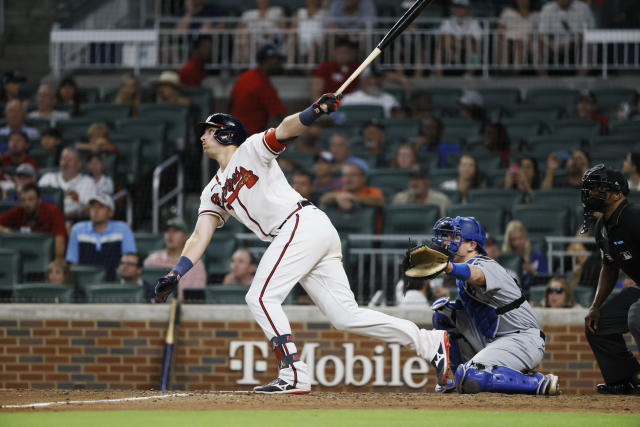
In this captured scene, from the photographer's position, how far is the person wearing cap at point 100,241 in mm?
9836

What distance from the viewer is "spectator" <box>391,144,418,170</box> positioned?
11.4 metres

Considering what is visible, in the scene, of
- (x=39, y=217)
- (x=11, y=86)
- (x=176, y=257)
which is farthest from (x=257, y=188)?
(x=11, y=86)

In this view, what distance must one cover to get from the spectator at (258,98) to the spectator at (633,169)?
4.00m

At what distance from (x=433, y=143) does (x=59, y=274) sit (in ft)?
15.2

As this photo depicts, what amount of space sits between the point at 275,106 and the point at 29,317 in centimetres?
446

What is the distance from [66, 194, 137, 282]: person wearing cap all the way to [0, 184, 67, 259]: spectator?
19 cm

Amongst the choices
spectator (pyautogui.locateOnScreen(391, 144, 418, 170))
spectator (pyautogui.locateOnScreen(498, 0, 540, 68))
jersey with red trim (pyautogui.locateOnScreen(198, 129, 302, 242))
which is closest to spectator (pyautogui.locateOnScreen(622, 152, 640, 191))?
spectator (pyautogui.locateOnScreen(391, 144, 418, 170))

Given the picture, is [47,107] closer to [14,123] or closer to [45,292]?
[14,123]

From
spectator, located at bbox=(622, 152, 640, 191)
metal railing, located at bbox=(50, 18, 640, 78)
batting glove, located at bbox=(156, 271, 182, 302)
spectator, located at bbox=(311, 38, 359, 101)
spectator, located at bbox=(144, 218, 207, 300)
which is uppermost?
metal railing, located at bbox=(50, 18, 640, 78)

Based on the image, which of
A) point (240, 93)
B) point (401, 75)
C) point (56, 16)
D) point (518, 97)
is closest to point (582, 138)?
point (518, 97)

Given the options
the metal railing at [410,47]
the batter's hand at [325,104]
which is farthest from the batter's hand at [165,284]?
the metal railing at [410,47]

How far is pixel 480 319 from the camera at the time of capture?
6.78m

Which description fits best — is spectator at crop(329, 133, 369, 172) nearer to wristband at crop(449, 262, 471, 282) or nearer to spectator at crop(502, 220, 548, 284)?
spectator at crop(502, 220, 548, 284)

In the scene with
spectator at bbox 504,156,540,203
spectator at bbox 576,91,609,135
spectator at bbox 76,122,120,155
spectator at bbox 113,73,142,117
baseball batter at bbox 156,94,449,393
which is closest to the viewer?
baseball batter at bbox 156,94,449,393
